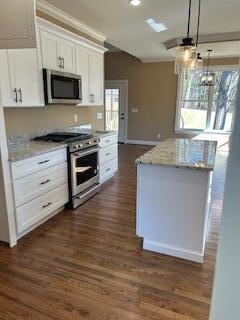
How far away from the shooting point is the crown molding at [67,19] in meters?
3.22

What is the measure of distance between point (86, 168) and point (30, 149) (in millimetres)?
1007

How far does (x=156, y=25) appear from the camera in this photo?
4.18 meters

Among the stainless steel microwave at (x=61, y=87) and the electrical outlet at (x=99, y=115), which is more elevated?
the stainless steel microwave at (x=61, y=87)

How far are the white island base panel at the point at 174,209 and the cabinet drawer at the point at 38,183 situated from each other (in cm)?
117

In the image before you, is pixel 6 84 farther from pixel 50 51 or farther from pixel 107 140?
pixel 107 140

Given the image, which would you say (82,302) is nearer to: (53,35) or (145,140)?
(53,35)

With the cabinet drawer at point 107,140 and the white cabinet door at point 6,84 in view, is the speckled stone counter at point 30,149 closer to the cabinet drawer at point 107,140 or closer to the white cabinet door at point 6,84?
the white cabinet door at point 6,84

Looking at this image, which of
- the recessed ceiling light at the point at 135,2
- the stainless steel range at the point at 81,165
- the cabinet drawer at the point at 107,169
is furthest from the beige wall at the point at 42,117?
the recessed ceiling light at the point at 135,2

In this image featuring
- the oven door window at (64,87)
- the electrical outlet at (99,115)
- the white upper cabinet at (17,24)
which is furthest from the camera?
the electrical outlet at (99,115)

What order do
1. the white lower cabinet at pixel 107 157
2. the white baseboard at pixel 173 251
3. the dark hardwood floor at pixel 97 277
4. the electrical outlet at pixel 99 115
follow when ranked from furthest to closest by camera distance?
1. the electrical outlet at pixel 99 115
2. the white lower cabinet at pixel 107 157
3. the white baseboard at pixel 173 251
4. the dark hardwood floor at pixel 97 277

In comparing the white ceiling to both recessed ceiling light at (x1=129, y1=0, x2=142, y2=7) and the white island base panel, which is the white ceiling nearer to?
recessed ceiling light at (x1=129, y1=0, x2=142, y2=7)

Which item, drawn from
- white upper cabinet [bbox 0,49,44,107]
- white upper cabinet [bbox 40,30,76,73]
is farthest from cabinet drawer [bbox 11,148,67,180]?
white upper cabinet [bbox 40,30,76,73]

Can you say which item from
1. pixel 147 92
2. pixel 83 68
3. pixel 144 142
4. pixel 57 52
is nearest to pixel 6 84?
pixel 57 52

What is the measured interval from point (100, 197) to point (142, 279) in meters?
1.88
